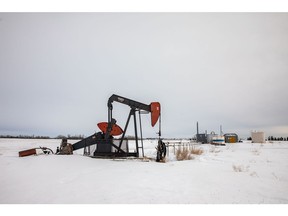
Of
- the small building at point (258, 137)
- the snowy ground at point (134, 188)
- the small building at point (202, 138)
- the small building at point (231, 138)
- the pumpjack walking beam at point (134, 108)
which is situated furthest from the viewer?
the small building at point (231, 138)

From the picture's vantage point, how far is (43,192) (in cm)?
387

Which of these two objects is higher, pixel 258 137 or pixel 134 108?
pixel 134 108

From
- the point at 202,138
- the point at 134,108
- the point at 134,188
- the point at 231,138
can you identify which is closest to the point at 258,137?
the point at 231,138

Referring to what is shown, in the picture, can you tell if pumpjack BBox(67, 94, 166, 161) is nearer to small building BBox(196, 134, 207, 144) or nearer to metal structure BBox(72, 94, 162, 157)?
metal structure BBox(72, 94, 162, 157)

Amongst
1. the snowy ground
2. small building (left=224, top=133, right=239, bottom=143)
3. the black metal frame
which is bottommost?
small building (left=224, top=133, right=239, bottom=143)

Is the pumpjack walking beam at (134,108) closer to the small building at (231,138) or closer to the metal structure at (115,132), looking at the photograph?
the metal structure at (115,132)

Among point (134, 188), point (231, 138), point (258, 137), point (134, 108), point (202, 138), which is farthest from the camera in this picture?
point (231, 138)

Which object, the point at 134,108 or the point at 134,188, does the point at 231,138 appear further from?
the point at 134,188

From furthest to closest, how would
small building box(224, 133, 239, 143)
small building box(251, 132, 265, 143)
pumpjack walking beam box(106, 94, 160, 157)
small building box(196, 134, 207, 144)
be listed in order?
small building box(224, 133, 239, 143) < small building box(196, 134, 207, 144) < small building box(251, 132, 265, 143) < pumpjack walking beam box(106, 94, 160, 157)

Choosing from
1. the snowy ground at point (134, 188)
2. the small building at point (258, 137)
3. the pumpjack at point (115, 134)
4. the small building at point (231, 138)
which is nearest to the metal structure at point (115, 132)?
the pumpjack at point (115, 134)

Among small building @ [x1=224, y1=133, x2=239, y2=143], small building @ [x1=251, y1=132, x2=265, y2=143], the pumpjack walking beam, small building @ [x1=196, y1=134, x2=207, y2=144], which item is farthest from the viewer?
small building @ [x1=224, y1=133, x2=239, y2=143]

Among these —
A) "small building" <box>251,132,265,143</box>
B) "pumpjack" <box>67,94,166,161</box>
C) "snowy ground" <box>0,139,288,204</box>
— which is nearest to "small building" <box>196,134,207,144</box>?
"small building" <box>251,132,265,143</box>

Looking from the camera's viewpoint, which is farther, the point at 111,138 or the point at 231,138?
the point at 231,138

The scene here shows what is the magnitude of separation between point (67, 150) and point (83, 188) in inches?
242
